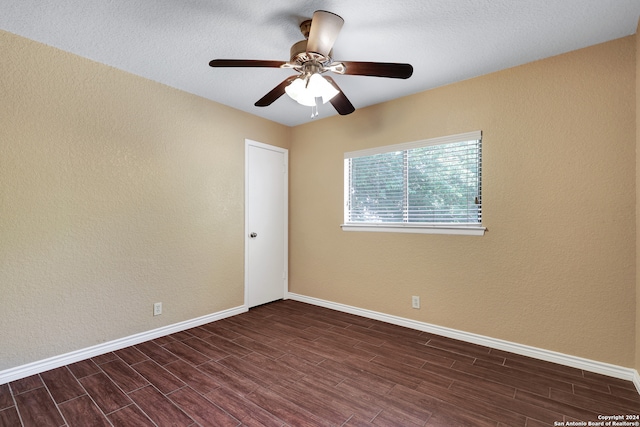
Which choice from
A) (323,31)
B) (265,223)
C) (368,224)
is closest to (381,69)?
(323,31)

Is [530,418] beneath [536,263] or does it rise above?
beneath

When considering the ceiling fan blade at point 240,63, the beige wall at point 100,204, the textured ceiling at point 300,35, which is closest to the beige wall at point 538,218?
the textured ceiling at point 300,35

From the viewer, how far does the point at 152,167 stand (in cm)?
293

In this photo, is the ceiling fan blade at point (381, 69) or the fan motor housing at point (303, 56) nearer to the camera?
the ceiling fan blade at point (381, 69)

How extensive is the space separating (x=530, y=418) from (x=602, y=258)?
134 cm

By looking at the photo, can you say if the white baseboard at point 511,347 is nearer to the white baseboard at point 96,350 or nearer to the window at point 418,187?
the window at point 418,187

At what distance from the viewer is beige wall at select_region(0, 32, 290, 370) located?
219cm

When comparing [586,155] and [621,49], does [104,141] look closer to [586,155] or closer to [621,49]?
[586,155]

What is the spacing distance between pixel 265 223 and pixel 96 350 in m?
2.18

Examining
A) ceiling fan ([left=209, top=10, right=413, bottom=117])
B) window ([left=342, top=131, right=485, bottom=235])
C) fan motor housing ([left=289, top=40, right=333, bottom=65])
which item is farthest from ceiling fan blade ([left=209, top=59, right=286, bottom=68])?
window ([left=342, top=131, right=485, bottom=235])

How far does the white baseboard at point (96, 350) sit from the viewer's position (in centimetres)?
215

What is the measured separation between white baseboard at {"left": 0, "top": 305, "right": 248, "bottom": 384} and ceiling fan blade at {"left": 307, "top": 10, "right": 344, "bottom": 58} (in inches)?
114

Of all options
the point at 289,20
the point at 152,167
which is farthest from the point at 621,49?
the point at 152,167

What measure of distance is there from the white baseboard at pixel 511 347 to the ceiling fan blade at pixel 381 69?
2414 millimetres
